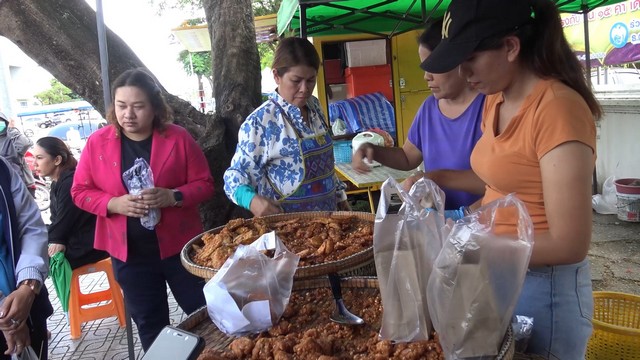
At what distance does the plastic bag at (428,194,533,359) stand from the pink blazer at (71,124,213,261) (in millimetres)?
1799

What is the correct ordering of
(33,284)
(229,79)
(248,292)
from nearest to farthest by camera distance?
(248,292) → (33,284) → (229,79)

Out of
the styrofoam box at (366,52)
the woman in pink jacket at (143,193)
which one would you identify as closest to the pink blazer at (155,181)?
the woman in pink jacket at (143,193)

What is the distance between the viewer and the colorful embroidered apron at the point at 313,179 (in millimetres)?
2268

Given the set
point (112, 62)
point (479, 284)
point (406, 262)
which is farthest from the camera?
point (112, 62)

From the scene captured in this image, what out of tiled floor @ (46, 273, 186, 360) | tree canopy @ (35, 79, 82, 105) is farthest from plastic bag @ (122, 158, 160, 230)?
tree canopy @ (35, 79, 82, 105)

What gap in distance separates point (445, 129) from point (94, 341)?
3.29m

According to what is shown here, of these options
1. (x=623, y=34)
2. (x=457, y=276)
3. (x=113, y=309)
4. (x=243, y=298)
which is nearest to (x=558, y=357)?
(x=457, y=276)

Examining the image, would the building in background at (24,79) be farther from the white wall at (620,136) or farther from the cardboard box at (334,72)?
the white wall at (620,136)

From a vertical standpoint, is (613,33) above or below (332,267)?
above

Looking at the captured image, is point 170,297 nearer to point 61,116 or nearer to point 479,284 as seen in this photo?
point 479,284

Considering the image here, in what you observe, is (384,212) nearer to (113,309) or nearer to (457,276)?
(457,276)

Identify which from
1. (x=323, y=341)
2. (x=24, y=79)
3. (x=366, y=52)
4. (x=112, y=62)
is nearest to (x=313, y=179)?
(x=323, y=341)

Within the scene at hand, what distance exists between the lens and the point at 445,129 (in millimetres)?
2113

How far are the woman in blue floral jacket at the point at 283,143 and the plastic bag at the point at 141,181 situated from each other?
0.48 metres
